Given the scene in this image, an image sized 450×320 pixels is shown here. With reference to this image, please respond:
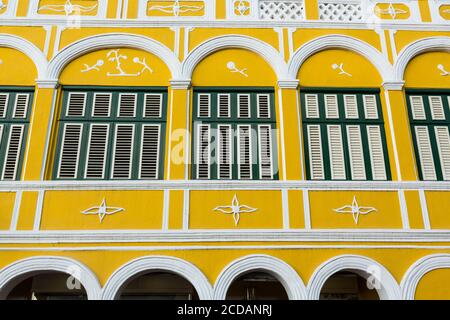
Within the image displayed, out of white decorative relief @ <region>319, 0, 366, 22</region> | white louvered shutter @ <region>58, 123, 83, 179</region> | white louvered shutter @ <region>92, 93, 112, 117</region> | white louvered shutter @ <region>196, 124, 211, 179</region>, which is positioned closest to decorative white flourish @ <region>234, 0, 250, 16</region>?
white decorative relief @ <region>319, 0, 366, 22</region>

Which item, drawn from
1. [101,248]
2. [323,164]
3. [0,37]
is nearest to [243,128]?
[323,164]

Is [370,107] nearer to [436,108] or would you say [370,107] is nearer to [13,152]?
[436,108]

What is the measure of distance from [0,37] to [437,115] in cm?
941

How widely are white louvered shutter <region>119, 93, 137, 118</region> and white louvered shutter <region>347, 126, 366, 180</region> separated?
446 centimetres

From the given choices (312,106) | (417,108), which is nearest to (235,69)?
(312,106)

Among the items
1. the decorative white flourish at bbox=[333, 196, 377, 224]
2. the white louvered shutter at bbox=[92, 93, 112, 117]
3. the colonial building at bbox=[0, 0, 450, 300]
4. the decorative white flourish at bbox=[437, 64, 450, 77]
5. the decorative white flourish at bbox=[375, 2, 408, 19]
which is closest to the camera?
the colonial building at bbox=[0, 0, 450, 300]

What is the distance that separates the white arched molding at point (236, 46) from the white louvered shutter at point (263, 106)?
0.52m

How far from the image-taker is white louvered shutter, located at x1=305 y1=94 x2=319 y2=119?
33.2 ft

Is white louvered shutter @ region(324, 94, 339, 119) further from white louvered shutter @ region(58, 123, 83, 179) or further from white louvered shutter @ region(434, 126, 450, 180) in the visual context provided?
white louvered shutter @ region(58, 123, 83, 179)

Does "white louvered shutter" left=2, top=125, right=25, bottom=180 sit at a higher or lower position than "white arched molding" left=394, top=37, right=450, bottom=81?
lower

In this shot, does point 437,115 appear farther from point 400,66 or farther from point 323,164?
point 323,164

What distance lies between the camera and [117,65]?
10430 millimetres

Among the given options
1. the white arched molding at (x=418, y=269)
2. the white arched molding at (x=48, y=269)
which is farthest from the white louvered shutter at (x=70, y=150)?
the white arched molding at (x=418, y=269)
